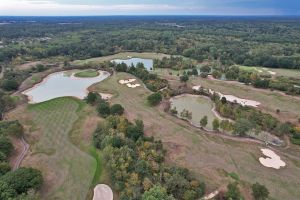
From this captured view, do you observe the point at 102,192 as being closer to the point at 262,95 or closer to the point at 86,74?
the point at 262,95

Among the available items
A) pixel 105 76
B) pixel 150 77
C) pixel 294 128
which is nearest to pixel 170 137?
pixel 294 128

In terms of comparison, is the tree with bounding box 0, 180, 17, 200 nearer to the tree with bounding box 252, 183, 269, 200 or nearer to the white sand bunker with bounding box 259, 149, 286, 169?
the tree with bounding box 252, 183, 269, 200

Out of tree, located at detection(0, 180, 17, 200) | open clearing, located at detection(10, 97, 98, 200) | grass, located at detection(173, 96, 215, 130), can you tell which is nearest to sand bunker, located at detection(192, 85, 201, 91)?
grass, located at detection(173, 96, 215, 130)

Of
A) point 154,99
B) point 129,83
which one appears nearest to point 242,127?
point 154,99

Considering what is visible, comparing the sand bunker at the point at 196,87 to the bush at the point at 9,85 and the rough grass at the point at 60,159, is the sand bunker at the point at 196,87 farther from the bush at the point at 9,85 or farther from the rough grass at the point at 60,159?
the bush at the point at 9,85

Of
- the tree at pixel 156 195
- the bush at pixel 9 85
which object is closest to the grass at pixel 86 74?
the bush at pixel 9 85

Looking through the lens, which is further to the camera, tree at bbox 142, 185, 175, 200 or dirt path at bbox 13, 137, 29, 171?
dirt path at bbox 13, 137, 29, 171
